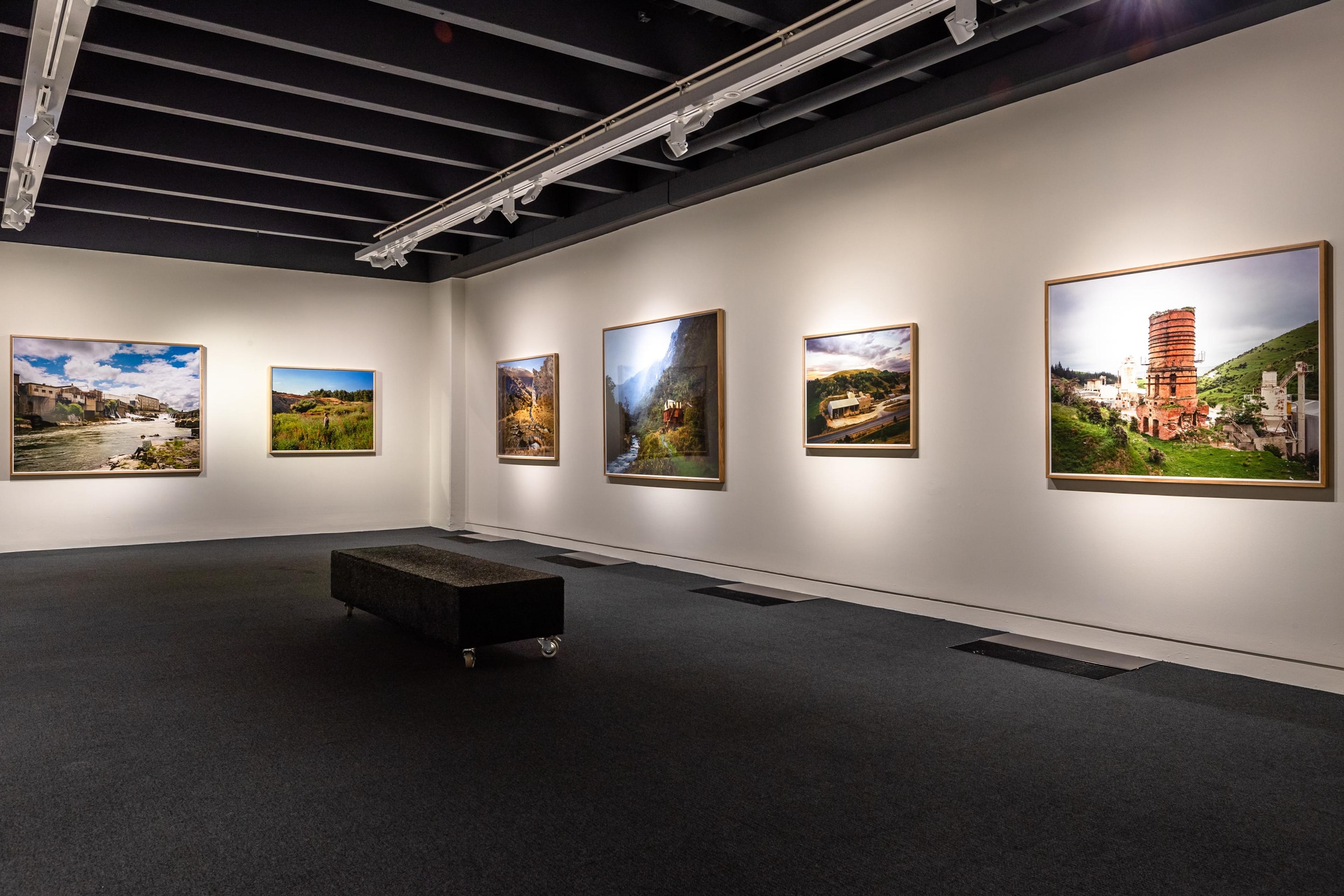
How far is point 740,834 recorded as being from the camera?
3996 millimetres

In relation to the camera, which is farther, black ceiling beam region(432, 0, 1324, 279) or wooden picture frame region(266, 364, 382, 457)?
wooden picture frame region(266, 364, 382, 457)

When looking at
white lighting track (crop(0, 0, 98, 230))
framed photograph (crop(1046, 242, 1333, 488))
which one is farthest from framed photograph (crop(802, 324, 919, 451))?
white lighting track (crop(0, 0, 98, 230))

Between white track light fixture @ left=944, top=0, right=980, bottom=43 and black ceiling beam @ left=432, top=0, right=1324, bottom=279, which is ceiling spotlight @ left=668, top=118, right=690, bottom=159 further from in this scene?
white track light fixture @ left=944, top=0, right=980, bottom=43

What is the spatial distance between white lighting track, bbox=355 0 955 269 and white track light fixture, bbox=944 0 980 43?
8 centimetres

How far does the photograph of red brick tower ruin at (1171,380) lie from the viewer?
22.4 ft

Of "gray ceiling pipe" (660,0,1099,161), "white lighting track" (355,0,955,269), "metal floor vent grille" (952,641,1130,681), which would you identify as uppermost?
"gray ceiling pipe" (660,0,1099,161)

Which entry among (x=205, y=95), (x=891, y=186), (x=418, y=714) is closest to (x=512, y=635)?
(x=418, y=714)

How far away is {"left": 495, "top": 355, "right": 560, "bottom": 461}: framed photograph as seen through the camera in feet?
45.9

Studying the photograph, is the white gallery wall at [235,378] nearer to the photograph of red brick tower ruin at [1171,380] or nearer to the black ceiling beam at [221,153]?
the black ceiling beam at [221,153]

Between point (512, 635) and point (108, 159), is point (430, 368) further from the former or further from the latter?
point (512, 635)

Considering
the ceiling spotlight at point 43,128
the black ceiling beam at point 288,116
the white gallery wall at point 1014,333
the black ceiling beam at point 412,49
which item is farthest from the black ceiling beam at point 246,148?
the white gallery wall at point 1014,333

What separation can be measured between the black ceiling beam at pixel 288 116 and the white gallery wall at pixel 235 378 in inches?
203

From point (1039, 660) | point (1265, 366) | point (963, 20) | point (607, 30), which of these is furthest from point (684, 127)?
point (1039, 660)

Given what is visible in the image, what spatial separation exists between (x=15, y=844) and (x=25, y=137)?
692 cm
